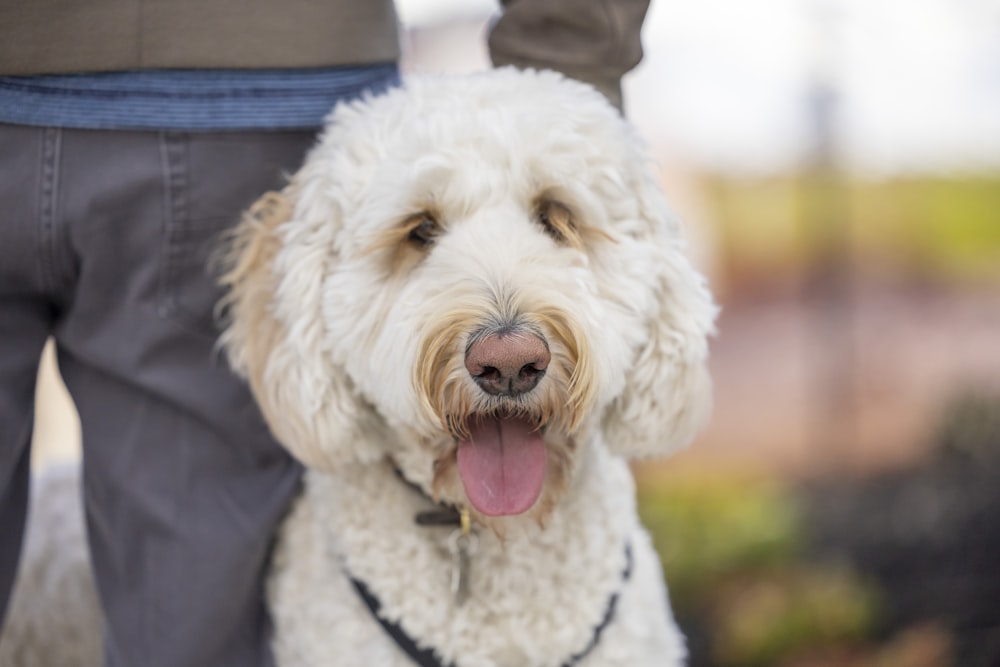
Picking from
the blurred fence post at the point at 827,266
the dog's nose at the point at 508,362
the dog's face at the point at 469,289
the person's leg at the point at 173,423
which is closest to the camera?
the dog's nose at the point at 508,362

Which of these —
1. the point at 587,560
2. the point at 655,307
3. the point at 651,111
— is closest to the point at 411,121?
the point at 655,307

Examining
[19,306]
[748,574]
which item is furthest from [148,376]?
[748,574]

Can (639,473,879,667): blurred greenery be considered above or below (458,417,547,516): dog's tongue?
below

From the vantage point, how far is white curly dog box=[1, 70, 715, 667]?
5.62 ft

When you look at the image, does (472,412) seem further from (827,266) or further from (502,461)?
(827,266)

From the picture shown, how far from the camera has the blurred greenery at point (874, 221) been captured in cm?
393

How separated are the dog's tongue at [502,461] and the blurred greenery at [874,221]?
2501mm

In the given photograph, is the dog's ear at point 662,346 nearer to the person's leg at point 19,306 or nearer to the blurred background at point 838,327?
the person's leg at point 19,306

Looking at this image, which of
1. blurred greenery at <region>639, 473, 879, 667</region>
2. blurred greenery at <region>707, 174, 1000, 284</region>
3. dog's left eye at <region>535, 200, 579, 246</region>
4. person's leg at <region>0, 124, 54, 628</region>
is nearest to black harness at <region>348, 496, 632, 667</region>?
dog's left eye at <region>535, 200, 579, 246</region>

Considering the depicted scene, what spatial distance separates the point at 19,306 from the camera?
193 centimetres

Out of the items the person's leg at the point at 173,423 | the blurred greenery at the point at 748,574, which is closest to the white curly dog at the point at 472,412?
the person's leg at the point at 173,423

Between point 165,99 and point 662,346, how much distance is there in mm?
985

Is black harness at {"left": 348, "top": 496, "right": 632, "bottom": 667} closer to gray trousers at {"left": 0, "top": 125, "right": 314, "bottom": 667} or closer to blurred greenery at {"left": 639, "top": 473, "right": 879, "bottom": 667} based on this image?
gray trousers at {"left": 0, "top": 125, "right": 314, "bottom": 667}

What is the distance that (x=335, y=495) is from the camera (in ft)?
6.49
